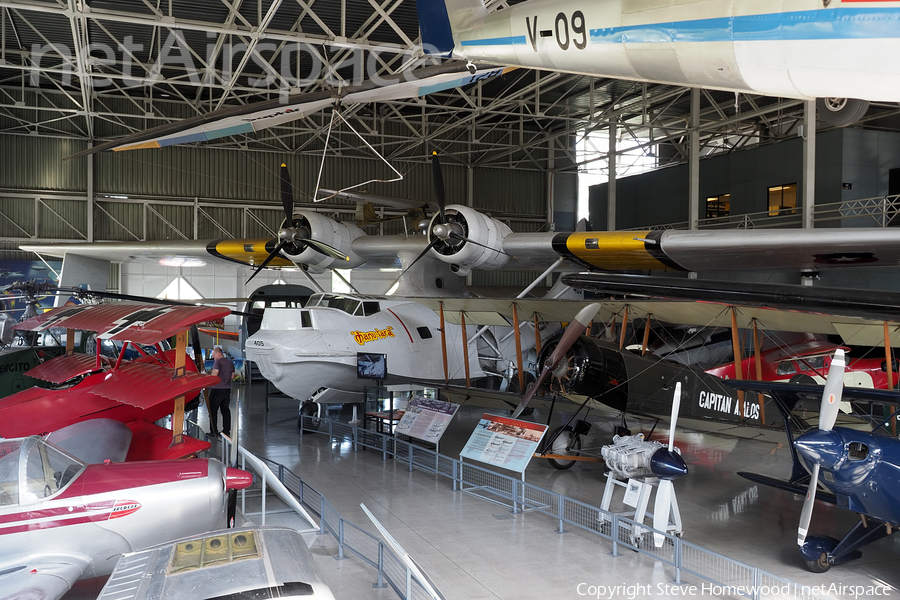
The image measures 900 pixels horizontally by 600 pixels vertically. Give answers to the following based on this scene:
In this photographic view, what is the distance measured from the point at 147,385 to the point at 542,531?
458 centimetres

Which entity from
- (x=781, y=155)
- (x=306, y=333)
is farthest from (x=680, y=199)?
(x=306, y=333)

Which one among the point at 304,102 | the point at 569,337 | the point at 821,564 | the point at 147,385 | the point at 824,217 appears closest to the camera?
the point at 821,564

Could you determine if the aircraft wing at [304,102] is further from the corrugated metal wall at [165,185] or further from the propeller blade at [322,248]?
the corrugated metal wall at [165,185]

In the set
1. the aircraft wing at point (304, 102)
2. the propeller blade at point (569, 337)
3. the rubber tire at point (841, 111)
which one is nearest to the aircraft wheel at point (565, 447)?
the propeller blade at point (569, 337)

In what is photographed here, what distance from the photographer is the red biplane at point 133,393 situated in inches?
285

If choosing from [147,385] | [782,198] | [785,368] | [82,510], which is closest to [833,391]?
[82,510]

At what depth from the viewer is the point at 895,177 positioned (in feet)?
64.3

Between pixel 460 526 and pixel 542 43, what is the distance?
5291 mm

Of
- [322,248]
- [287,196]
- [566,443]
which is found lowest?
[566,443]

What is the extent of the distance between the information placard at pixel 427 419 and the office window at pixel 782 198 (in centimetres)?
1534

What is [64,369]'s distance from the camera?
9328mm

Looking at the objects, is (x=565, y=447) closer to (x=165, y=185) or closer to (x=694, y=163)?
(x=694, y=163)

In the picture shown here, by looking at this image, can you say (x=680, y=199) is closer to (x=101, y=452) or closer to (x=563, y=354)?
(x=563, y=354)

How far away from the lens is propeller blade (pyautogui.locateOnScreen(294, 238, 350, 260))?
528 inches
